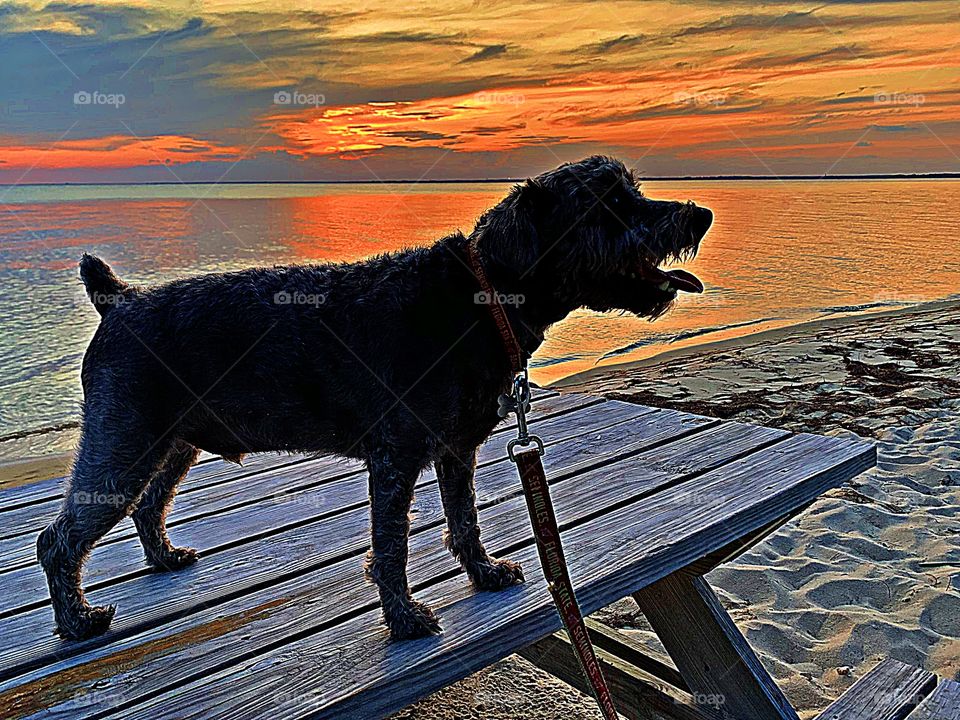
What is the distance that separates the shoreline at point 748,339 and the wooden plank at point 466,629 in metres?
7.35

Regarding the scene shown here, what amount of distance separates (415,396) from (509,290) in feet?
1.80

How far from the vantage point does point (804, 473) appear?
13.8 ft

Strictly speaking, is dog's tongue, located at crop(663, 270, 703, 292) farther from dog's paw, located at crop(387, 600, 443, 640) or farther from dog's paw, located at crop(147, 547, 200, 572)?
dog's paw, located at crop(147, 547, 200, 572)

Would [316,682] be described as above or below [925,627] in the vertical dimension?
above

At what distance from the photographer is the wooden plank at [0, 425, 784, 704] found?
A: 8.55ft

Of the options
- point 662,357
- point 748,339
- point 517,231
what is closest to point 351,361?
point 517,231

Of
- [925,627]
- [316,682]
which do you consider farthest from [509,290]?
Result: [925,627]

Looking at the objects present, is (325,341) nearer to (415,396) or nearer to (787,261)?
(415,396)

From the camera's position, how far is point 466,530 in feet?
10.4

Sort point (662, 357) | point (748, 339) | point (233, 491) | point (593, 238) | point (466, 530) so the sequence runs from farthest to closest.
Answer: point (748, 339)
point (662, 357)
point (233, 491)
point (466, 530)
point (593, 238)

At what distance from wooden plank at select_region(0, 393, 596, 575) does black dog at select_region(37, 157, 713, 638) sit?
2.78ft

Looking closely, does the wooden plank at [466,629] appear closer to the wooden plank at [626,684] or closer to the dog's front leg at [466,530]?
the dog's front leg at [466,530]

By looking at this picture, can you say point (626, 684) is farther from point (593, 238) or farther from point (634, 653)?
point (593, 238)

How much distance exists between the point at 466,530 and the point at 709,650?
155 centimetres
